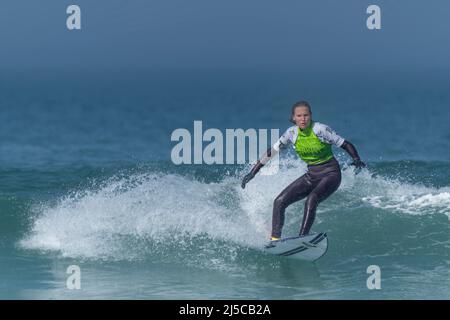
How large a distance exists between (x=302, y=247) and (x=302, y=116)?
1979 mm

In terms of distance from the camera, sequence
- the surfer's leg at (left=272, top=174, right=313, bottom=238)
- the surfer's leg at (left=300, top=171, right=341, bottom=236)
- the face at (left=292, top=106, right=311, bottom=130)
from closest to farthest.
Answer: the face at (left=292, top=106, right=311, bottom=130) → the surfer's leg at (left=300, top=171, right=341, bottom=236) → the surfer's leg at (left=272, top=174, right=313, bottom=238)

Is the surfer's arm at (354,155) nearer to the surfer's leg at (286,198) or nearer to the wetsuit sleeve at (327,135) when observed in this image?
the wetsuit sleeve at (327,135)

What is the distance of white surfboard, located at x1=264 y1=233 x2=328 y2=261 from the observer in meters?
15.4

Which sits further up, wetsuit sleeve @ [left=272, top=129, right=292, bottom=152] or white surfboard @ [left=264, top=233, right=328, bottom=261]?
wetsuit sleeve @ [left=272, top=129, right=292, bottom=152]

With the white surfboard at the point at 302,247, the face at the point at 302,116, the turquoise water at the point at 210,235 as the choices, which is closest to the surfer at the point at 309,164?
the face at the point at 302,116

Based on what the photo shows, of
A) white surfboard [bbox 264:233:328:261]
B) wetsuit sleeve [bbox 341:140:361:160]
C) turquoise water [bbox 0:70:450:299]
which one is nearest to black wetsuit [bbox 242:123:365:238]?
white surfboard [bbox 264:233:328:261]

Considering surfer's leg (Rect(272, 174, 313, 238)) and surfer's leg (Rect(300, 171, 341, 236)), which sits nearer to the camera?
surfer's leg (Rect(300, 171, 341, 236))

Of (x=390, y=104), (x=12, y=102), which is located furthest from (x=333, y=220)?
(x=12, y=102)

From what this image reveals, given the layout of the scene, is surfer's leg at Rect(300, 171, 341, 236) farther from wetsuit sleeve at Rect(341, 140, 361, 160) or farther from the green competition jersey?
wetsuit sleeve at Rect(341, 140, 361, 160)

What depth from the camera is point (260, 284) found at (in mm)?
15055

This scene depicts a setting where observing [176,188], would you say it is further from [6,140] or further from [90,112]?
[90,112]

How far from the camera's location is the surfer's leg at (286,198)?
15500 mm

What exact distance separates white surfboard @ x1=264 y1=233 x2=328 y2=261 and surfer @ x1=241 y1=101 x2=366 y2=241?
4.2 inches

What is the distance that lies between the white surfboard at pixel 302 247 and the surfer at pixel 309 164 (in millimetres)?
107
